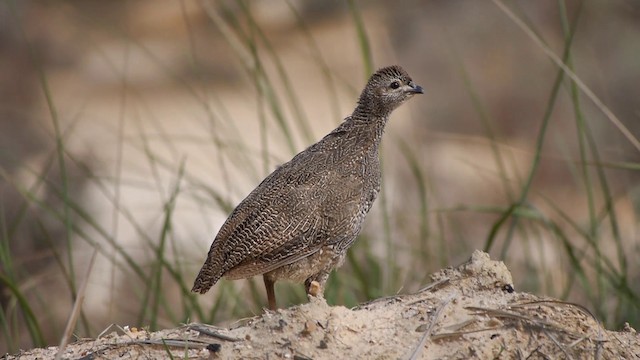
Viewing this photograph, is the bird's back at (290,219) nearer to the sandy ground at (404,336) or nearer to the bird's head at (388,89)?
the bird's head at (388,89)

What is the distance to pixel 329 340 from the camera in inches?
149

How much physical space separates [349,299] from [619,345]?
2647 millimetres

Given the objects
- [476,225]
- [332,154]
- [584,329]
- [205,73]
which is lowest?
[476,225]

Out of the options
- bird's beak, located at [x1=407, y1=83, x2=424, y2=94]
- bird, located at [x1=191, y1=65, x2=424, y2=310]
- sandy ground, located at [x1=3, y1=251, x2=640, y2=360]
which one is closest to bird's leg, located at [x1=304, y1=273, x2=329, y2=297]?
bird, located at [x1=191, y1=65, x2=424, y2=310]

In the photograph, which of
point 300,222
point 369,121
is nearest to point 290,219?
point 300,222

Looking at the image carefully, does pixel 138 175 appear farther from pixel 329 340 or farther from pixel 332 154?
pixel 329 340

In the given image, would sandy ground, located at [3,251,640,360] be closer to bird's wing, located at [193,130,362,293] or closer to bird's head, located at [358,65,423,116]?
bird's wing, located at [193,130,362,293]

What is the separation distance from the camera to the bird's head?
5.45 meters

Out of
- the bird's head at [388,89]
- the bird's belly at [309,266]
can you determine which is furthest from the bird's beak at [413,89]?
the bird's belly at [309,266]

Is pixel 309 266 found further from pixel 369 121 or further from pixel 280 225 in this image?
pixel 369 121

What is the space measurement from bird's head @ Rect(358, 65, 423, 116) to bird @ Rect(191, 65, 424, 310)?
0.28 m

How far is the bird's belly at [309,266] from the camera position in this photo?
500 centimetres

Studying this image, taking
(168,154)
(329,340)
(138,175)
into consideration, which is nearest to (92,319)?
(138,175)

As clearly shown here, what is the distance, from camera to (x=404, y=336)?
3826 millimetres
